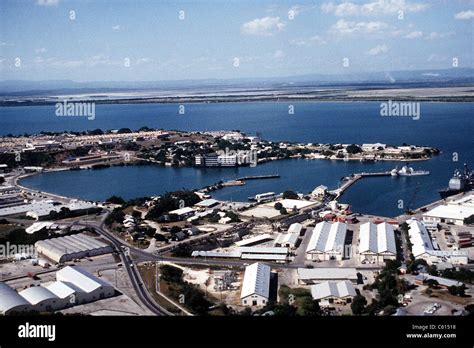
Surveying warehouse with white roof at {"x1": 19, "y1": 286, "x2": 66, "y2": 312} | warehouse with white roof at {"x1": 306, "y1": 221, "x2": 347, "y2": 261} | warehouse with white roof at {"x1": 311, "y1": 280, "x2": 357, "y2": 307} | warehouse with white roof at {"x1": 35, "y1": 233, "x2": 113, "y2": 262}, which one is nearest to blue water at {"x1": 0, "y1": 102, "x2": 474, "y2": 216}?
warehouse with white roof at {"x1": 306, "y1": 221, "x2": 347, "y2": 261}

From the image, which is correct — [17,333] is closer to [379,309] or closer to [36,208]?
[379,309]

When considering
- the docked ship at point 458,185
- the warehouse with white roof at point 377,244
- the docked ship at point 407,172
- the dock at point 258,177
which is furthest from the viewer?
the dock at point 258,177

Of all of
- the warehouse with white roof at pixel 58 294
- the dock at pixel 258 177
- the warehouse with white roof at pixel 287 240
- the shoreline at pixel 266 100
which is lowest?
the warehouse with white roof at pixel 287 240

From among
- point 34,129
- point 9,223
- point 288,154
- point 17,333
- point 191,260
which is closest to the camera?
point 17,333

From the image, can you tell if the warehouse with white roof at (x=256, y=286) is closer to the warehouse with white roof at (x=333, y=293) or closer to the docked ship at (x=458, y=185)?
the warehouse with white roof at (x=333, y=293)

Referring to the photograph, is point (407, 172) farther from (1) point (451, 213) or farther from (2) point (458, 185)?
(1) point (451, 213)

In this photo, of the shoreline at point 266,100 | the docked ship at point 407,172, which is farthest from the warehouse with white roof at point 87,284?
the shoreline at point 266,100

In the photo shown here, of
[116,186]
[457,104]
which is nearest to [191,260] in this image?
[116,186]

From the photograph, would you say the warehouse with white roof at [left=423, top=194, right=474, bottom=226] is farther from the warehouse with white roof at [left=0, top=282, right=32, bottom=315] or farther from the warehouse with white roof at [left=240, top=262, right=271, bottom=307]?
the warehouse with white roof at [left=0, top=282, right=32, bottom=315]

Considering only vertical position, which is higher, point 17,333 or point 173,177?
point 17,333
